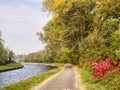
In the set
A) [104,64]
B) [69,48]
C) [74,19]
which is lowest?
[104,64]

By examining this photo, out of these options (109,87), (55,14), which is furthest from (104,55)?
(55,14)

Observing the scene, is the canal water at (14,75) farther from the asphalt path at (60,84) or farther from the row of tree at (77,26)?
the asphalt path at (60,84)

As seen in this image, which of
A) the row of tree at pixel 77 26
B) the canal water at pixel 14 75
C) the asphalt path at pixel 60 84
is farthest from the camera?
the canal water at pixel 14 75

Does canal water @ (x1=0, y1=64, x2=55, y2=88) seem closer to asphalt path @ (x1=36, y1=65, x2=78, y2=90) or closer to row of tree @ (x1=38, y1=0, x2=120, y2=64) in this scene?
row of tree @ (x1=38, y1=0, x2=120, y2=64)

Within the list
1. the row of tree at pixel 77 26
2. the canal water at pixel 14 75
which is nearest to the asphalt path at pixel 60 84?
the row of tree at pixel 77 26

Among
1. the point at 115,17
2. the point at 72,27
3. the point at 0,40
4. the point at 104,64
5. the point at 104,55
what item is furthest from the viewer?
the point at 0,40

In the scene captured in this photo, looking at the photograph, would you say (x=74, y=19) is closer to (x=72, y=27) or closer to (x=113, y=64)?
(x=72, y=27)

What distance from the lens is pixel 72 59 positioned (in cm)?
7475

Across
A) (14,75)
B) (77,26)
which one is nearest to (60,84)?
(77,26)

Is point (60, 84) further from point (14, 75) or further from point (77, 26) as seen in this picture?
point (14, 75)

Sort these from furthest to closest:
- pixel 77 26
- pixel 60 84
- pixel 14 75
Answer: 1. pixel 14 75
2. pixel 77 26
3. pixel 60 84

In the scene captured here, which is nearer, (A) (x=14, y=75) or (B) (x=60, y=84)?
(B) (x=60, y=84)

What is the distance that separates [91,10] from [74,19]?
3.94 m

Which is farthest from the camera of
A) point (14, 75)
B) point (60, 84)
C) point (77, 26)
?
point (14, 75)
